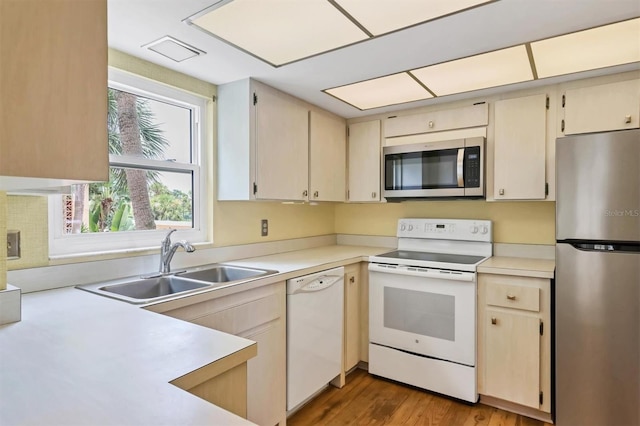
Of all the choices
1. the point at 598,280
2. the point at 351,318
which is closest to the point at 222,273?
the point at 351,318

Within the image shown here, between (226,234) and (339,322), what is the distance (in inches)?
39.4

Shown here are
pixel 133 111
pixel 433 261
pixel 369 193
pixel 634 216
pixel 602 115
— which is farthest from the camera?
pixel 369 193

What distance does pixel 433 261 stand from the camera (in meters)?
2.48

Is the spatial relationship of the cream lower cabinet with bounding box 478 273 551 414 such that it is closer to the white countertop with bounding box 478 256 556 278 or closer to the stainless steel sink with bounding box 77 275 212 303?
the white countertop with bounding box 478 256 556 278

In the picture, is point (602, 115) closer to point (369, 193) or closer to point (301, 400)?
point (369, 193)

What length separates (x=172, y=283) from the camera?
1.99 m

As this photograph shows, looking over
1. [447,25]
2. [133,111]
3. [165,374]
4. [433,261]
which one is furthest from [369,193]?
[165,374]

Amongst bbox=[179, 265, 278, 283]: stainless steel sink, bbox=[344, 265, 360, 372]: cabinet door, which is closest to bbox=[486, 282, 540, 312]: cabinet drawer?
bbox=[344, 265, 360, 372]: cabinet door

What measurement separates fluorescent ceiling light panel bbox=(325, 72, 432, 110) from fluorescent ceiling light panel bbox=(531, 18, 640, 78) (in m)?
0.73

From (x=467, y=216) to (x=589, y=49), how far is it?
4.61 feet

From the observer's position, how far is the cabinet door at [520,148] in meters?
2.41

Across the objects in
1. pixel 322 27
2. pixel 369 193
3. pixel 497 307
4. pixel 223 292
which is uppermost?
pixel 322 27

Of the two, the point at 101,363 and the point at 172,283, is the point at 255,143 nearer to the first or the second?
the point at 172,283

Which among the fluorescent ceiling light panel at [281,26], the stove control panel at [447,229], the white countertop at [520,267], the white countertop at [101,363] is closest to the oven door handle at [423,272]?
the white countertop at [520,267]
